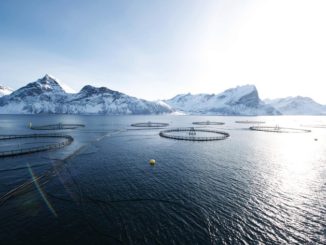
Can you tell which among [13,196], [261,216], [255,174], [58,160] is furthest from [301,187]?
[58,160]

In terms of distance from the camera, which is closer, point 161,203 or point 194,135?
point 161,203

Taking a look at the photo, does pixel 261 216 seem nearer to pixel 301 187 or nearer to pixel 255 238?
pixel 255 238

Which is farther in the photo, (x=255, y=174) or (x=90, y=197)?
(x=255, y=174)

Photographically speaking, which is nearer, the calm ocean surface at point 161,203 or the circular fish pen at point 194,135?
the calm ocean surface at point 161,203

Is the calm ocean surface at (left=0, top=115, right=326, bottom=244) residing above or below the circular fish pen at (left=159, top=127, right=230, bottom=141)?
below

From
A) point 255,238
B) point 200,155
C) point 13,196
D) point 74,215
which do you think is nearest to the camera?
point 255,238

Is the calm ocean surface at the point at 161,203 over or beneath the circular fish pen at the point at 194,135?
beneath

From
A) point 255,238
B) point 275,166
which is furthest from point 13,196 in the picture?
point 275,166

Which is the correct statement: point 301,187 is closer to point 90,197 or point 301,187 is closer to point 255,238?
point 255,238

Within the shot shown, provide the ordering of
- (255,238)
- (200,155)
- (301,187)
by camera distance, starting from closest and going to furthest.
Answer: (255,238) < (301,187) < (200,155)

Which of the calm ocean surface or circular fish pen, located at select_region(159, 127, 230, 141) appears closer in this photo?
the calm ocean surface
